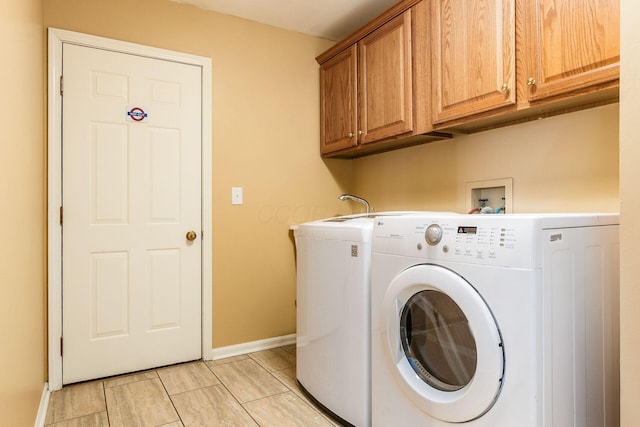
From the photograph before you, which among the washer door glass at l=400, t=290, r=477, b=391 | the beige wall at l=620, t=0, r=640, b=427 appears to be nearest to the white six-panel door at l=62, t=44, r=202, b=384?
the washer door glass at l=400, t=290, r=477, b=391

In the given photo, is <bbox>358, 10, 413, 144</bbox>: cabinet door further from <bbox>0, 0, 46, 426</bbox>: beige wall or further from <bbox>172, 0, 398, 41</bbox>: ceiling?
<bbox>0, 0, 46, 426</bbox>: beige wall

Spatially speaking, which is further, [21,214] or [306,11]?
[306,11]

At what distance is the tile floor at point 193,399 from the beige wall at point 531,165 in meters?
1.40

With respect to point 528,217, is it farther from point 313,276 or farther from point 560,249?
point 313,276

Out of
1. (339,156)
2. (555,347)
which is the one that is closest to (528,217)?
(555,347)

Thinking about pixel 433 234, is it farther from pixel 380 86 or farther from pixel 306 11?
pixel 306 11

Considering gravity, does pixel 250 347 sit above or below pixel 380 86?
below

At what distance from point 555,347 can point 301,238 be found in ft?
4.19

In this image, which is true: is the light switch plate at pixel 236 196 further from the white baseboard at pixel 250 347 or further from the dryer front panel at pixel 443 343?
the dryer front panel at pixel 443 343

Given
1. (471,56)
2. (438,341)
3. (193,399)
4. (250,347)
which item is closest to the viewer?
(438,341)

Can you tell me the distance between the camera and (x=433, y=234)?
137 centimetres

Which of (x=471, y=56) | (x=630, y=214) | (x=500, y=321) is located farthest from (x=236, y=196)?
(x=630, y=214)

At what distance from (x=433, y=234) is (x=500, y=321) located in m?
0.35

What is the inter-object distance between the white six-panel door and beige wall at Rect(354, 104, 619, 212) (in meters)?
1.46
